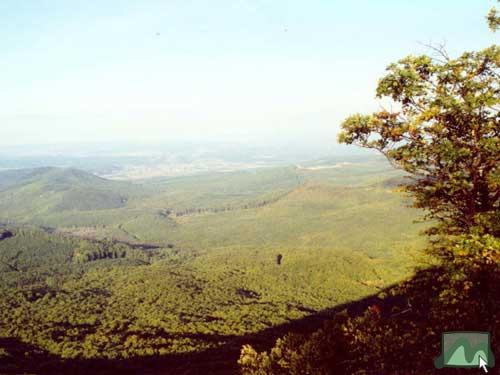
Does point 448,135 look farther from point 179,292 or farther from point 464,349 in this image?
point 179,292

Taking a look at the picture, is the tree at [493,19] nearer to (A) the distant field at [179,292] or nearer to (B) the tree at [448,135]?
(B) the tree at [448,135]

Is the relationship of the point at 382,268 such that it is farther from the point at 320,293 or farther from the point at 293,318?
the point at 293,318

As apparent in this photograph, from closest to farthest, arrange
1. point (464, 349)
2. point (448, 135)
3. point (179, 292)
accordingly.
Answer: point (464, 349)
point (448, 135)
point (179, 292)

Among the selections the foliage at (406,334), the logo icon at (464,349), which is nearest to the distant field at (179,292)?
the foliage at (406,334)

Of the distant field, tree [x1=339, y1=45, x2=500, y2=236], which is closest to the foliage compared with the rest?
tree [x1=339, y1=45, x2=500, y2=236]

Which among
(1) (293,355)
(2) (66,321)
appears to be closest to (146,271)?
(2) (66,321)

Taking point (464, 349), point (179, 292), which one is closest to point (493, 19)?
point (464, 349)

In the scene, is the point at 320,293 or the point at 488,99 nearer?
the point at 488,99

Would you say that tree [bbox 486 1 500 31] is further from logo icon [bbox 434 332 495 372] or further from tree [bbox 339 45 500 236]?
logo icon [bbox 434 332 495 372]
